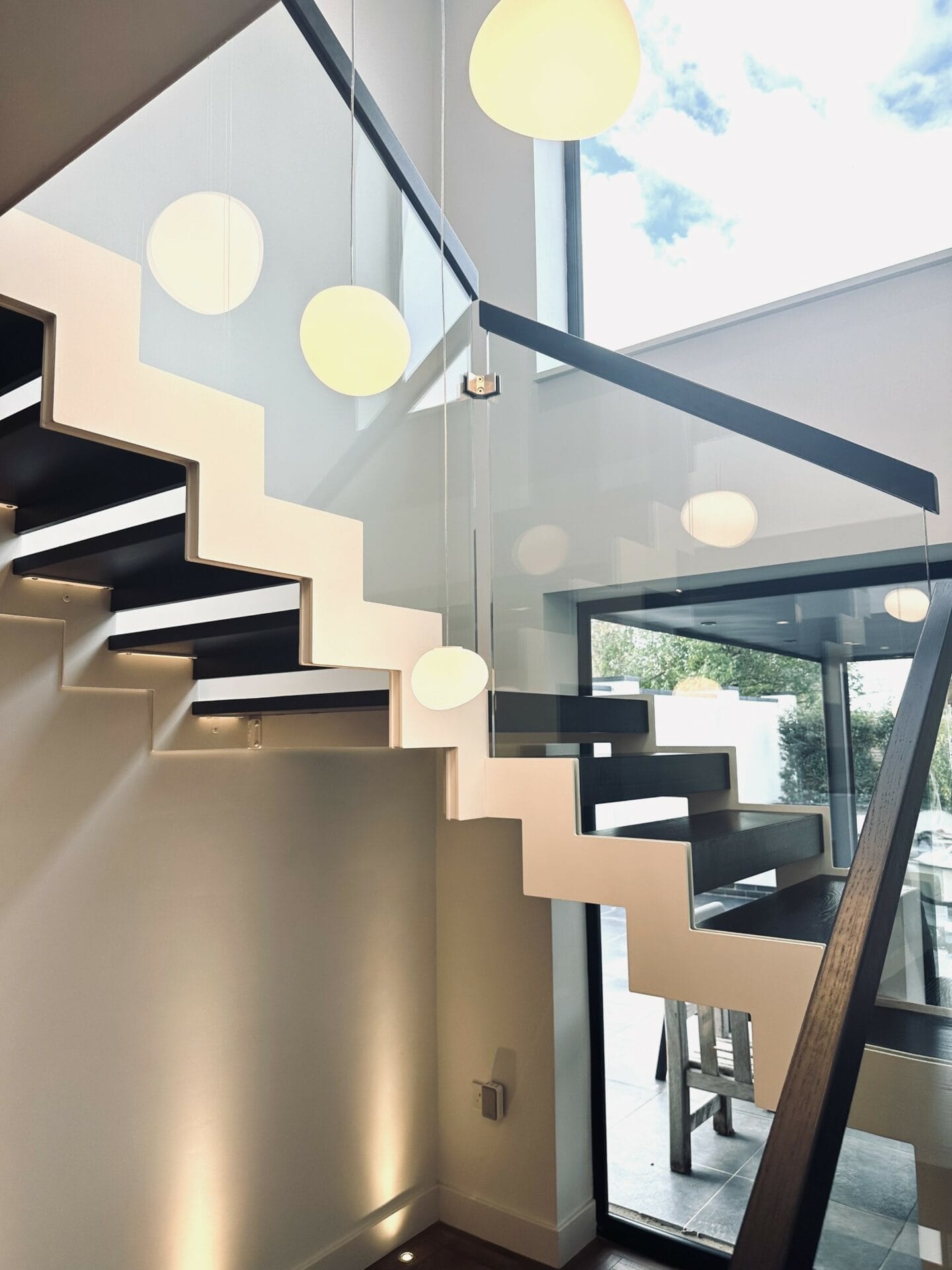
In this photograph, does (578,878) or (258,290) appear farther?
(578,878)

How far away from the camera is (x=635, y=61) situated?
1.08 m

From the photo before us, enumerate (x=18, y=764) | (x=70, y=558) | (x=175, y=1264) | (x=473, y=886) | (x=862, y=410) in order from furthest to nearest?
(x=473, y=886) → (x=862, y=410) → (x=175, y=1264) → (x=18, y=764) → (x=70, y=558)

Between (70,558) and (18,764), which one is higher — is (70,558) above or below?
above

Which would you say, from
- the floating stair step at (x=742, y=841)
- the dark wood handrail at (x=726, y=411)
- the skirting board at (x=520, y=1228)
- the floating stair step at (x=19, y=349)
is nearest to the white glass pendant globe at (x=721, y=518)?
the dark wood handrail at (x=726, y=411)

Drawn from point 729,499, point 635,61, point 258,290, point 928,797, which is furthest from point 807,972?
point 258,290

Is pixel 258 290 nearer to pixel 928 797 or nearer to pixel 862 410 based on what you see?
pixel 928 797

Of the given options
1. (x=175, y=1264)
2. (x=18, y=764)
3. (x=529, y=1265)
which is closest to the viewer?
(x=18, y=764)

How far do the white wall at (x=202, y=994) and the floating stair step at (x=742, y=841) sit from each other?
1388 millimetres

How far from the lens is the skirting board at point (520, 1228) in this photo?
318 centimetres

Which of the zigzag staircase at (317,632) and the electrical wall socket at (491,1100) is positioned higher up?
the zigzag staircase at (317,632)

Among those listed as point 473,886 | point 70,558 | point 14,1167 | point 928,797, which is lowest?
point 14,1167

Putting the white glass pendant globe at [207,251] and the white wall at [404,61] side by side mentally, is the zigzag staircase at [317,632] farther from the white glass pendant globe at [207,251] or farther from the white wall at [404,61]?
the white wall at [404,61]

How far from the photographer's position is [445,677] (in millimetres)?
1844

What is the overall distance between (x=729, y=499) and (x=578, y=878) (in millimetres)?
995
